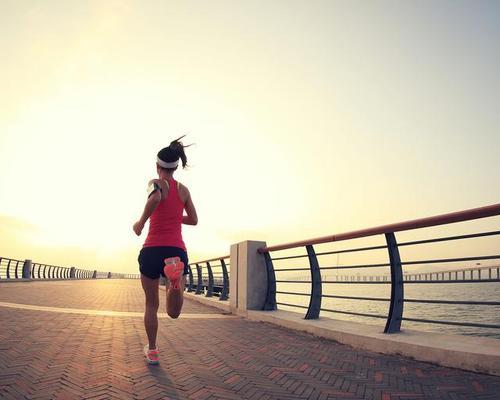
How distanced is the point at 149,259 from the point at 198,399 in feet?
4.27

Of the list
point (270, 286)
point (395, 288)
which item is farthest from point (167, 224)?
point (270, 286)

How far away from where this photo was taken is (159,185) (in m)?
3.64

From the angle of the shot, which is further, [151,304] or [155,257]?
[151,304]

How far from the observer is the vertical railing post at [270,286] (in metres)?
7.81

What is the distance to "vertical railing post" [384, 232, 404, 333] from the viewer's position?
4715 millimetres

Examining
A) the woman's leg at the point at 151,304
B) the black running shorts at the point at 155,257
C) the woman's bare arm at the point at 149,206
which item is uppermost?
the woman's bare arm at the point at 149,206

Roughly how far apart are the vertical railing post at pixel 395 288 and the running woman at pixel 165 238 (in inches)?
102

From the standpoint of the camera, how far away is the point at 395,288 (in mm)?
4773

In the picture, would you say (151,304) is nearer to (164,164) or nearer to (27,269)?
(164,164)

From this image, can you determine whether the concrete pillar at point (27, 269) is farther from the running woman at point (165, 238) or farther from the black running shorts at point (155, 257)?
the black running shorts at point (155, 257)

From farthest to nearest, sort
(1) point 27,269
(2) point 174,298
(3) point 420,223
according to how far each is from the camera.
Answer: (1) point 27,269 < (3) point 420,223 < (2) point 174,298

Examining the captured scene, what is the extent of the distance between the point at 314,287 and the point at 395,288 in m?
1.76

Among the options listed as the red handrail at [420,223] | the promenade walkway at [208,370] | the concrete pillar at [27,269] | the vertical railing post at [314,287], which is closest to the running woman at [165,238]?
the promenade walkway at [208,370]

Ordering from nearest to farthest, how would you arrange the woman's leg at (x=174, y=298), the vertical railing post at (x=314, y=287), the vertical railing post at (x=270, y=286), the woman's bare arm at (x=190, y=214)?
the woman's leg at (x=174, y=298), the woman's bare arm at (x=190, y=214), the vertical railing post at (x=314, y=287), the vertical railing post at (x=270, y=286)
